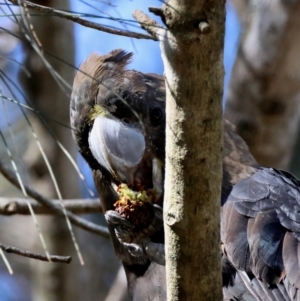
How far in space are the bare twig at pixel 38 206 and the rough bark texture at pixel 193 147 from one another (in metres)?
1.12

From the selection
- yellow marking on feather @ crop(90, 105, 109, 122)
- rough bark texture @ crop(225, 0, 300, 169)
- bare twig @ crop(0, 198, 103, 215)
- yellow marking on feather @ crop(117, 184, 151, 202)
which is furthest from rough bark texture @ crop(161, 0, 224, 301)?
rough bark texture @ crop(225, 0, 300, 169)

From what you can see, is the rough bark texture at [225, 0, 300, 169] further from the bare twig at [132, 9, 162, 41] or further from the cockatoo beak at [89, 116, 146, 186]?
the bare twig at [132, 9, 162, 41]

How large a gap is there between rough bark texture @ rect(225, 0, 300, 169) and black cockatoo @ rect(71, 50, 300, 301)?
1012 millimetres

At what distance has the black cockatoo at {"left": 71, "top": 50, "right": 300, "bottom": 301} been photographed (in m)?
1.77

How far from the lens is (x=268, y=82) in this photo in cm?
316

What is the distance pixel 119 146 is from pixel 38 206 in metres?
0.85

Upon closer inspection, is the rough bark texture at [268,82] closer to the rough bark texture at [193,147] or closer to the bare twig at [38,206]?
the bare twig at [38,206]

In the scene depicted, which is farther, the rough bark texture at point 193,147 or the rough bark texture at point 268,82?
the rough bark texture at point 268,82

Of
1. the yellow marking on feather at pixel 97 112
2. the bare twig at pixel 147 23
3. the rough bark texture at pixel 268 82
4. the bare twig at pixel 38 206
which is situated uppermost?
the bare twig at pixel 147 23

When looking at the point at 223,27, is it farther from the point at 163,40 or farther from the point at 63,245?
the point at 63,245

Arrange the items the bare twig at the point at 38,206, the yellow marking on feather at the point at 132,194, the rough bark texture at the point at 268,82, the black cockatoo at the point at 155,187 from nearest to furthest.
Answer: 1. the black cockatoo at the point at 155,187
2. the yellow marking on feather at the point at 132,194
3. the bare twig at the point at 38,206
4. the rough bark texture at the point at 268,82

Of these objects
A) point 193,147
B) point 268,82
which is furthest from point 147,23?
point 268,82

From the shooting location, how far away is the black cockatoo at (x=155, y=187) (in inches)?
69.5

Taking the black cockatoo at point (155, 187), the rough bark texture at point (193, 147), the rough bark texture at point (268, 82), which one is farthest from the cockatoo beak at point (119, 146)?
the rough bark texture at point (268, 82)
